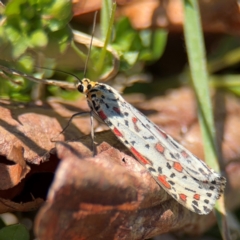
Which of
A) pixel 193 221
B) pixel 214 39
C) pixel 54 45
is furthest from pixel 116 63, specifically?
pixel 214 39

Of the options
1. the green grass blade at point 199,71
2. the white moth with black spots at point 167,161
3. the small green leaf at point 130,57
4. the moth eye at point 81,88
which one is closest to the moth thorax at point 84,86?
the moth eye at point 81,88

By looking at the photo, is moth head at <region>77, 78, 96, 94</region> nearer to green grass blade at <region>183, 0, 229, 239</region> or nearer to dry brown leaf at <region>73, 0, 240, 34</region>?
green grass blade at <region>183, 0, 229, 239</region>

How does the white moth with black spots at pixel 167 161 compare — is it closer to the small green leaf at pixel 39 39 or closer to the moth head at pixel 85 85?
the moth head at pixel 85 85

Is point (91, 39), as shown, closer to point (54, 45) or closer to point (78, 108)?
point (54, 45)

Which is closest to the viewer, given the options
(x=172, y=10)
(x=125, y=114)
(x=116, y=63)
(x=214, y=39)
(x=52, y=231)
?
(x=52, y=231)

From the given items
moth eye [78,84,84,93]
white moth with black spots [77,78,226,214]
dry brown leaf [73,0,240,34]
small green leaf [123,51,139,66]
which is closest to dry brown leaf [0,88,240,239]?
white moth with black spots [77,78,226,214]

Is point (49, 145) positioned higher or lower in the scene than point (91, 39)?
lower

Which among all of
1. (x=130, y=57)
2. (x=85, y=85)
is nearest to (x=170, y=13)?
(x=130, y=57)
